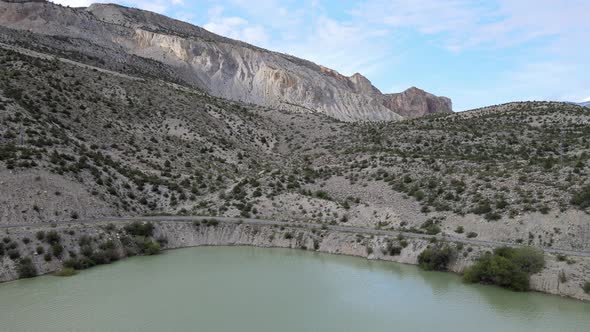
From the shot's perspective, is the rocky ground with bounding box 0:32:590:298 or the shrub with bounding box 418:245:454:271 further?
the rocky ground with bounding box 0:32:590:298

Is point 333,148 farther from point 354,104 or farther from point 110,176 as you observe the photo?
point 354,104

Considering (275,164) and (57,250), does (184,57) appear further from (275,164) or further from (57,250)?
(57,250)

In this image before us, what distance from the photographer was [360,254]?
30531 mm

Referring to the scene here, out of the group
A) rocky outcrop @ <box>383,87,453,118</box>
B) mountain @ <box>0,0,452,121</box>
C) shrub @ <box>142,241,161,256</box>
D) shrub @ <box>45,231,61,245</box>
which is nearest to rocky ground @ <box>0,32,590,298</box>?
shrub @ <box>45,231,61,245</box>

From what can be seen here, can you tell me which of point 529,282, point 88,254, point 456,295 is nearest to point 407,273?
point 456,295

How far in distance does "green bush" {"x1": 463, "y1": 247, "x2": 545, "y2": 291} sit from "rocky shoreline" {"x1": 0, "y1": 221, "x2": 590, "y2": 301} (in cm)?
45

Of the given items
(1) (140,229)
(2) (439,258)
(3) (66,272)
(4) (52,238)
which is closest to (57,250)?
(4) (52,238)

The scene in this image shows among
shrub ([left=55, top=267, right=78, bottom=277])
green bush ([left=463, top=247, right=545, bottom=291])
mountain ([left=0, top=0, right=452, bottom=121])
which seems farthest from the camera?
mountain ([left=0, top=0, right=452, bottom=121])

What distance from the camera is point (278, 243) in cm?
3394

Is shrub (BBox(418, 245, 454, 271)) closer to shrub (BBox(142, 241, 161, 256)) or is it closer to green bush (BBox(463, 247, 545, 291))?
green bush (BBox(463, 247, 545, 291))

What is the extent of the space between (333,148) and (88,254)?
3210 cm

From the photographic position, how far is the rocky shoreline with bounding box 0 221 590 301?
23.0 m

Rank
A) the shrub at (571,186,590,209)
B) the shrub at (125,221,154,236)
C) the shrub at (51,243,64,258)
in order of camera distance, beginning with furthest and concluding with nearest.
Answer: the shrub at (125,221,154,236) < the shrub at (571,186,590,209) < the shrub at (51,243,64,258)

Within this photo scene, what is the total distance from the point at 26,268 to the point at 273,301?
496 inches
